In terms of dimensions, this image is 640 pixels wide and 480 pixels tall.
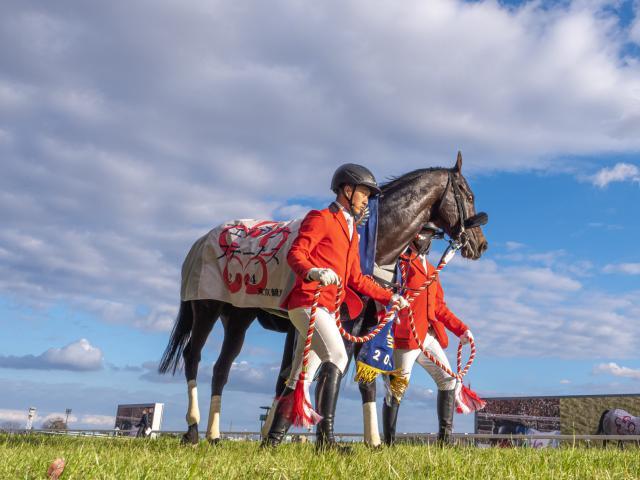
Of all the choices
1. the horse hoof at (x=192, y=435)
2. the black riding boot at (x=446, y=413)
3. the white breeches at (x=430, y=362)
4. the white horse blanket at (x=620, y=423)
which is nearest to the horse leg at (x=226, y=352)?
the horse hoof at (x=192, y=435)

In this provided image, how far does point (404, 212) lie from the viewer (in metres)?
6.56

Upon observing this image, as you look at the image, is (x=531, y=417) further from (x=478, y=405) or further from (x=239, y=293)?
(x=239, y=293)

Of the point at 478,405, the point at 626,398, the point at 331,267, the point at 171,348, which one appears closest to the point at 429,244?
the point at 478,405

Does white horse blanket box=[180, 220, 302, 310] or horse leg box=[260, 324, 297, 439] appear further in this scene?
white horse blanket box=[180, 220, 302, 310]

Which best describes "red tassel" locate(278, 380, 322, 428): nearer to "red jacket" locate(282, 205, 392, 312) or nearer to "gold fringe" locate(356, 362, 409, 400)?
"red jacket" locate(282, 205, 392, 312)

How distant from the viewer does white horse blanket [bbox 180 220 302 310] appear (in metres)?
6.87

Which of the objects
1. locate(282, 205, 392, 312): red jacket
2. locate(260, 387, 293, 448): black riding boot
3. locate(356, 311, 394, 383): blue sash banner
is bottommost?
locate(260, 387, 293, 448): black riding boot

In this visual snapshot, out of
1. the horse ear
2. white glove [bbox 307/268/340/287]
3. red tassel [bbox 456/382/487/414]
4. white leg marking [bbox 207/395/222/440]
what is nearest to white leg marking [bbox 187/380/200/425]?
white leg marking [bbox 207/395/222/440]

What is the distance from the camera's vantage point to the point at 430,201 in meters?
6.86

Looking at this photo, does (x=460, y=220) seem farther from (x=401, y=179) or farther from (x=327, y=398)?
(x=327, y=398)

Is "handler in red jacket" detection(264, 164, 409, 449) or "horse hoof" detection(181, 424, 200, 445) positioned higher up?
"handler in red jacket" detection(264, 164, 409, 449)

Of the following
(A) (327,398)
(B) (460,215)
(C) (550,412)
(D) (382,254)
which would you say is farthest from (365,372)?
(C) (550,412)

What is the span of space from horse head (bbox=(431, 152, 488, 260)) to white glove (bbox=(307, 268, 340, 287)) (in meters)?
2.69

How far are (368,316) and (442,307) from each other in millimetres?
1472
